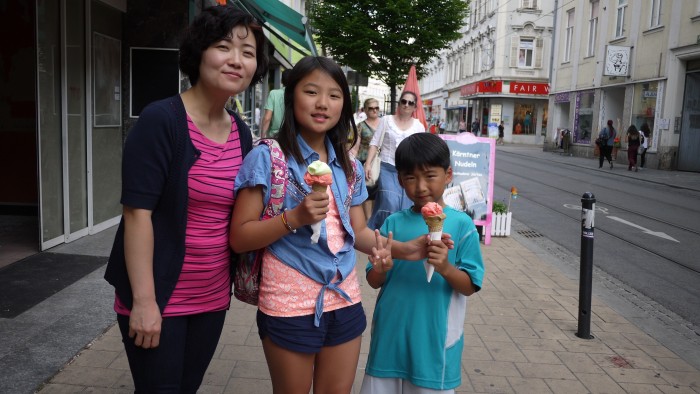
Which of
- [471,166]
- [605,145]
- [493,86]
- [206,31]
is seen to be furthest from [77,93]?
[493,86]

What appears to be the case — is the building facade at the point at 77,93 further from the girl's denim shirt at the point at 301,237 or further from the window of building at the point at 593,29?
the window of building at the point at 593,29

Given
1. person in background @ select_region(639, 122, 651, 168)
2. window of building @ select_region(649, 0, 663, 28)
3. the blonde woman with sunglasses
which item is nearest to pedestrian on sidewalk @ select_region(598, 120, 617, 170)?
person in background @ select_region(639, 122, 651, 168)

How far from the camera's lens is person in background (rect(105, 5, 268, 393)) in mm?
1820

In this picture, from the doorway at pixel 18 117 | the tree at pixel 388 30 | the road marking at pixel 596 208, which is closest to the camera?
the doorway at pixel 18 117

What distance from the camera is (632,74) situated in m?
25.3

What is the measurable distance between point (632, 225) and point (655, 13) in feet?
56.5

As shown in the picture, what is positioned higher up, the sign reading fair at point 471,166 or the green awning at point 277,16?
the green awning at point 277,16

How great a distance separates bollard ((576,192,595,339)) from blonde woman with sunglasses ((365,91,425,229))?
6.22 ft

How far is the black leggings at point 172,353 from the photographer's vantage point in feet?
6.30

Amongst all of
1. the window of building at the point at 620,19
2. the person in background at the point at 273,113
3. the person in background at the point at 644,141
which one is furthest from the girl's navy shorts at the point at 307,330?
the window of building at the point at 620,19

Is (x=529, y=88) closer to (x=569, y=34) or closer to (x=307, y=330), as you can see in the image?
→ (x=569, y=34)

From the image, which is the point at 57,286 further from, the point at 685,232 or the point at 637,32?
the point at 637,32

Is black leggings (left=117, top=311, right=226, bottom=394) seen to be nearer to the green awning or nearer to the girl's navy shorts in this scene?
the girl's navy shorts

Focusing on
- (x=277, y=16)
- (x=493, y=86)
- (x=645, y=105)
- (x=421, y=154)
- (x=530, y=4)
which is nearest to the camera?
(x=421, y=154)
